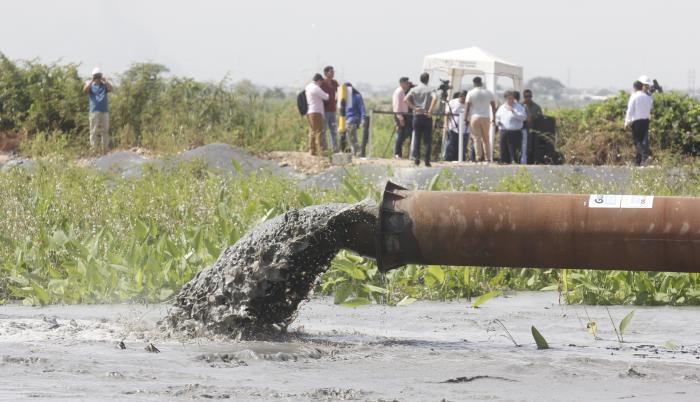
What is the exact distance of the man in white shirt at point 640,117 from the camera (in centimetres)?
2083

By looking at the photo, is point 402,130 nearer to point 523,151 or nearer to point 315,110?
point 315,110

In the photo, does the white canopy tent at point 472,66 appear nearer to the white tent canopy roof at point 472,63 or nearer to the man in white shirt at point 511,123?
the white tent canopy roof at point 472,63

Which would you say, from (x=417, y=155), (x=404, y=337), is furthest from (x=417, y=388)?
(x=417, y=155)

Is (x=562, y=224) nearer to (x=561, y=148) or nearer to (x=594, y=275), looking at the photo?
(x=594, y=275)

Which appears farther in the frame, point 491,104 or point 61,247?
point 491,104

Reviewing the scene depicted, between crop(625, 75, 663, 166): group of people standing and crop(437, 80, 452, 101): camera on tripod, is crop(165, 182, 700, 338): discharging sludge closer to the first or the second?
crop(625, 75, 663, 166): group of people standing

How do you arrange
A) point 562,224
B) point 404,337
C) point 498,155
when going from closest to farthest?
1. point 562,224
2. point 404,337
3. point 498,155

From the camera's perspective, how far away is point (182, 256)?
10.7 metres

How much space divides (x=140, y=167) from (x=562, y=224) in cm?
1251

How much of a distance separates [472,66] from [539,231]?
61.7 ft

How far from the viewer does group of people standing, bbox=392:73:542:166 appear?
20.5 metres

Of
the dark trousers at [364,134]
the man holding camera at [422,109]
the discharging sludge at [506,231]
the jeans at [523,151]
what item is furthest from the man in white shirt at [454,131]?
the discharging sludge at [506,231]

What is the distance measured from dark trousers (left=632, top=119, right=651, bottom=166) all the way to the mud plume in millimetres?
13503

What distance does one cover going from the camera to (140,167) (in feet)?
62.4
